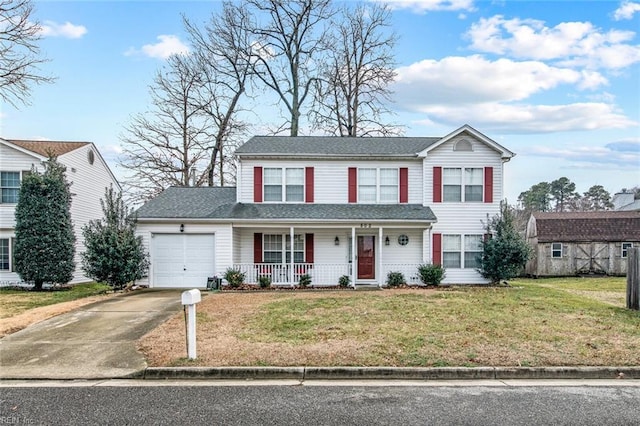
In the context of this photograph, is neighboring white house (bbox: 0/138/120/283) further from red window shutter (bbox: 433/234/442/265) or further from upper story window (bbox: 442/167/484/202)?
upper story window (bbox: 442/167/484/202)

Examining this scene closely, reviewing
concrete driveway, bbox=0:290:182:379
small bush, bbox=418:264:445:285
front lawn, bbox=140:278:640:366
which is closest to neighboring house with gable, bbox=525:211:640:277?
small bush, bbox=418:264:445:285

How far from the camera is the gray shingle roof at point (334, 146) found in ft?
57.2

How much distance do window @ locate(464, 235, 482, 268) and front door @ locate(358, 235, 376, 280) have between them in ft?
12.8

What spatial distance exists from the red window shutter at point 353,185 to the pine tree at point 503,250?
5.73 meters

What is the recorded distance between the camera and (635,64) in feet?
49.5

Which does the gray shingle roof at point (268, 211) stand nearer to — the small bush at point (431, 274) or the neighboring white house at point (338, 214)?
the neighboring white house at point (338, 214)

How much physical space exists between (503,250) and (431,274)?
306cm

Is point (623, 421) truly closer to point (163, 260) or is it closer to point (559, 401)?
point (559, 401)

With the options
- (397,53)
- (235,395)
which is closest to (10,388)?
(235,395)

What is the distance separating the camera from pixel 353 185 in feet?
57.2

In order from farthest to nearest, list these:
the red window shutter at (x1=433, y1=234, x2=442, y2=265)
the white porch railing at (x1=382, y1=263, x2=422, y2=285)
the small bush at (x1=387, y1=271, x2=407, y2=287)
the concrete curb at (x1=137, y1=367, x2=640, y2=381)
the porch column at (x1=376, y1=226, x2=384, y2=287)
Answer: the red window shutter at (x1=433, y1=234, x2=442, y2=265) < the white porch railing at (x1=382, y1=263, x2=422, y2=285) < the small bush at (x1=387, y1=271, x2=407, y2=287) < the porch column at (x1=376, y1=226, x2=384, y2=287) < the concrete curb at (x1=137, y1=367, x2=640, y2=381)

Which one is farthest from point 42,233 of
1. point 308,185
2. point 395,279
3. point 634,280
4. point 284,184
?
point 634,280

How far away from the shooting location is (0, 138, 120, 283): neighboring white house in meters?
17.7

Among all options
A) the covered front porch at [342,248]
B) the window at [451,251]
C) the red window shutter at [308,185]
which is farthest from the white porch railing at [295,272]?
the window at [451,251]
